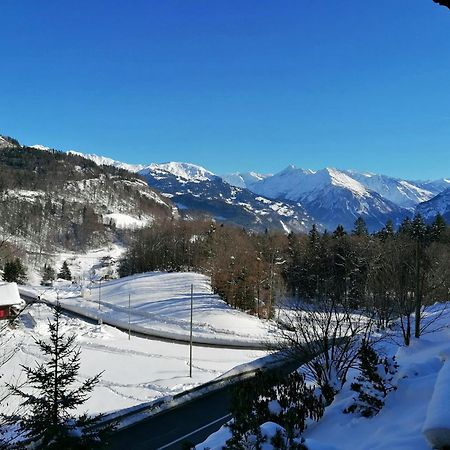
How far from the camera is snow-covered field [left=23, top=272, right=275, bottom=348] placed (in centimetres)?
4788

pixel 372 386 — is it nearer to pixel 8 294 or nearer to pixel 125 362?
pixel 125 362

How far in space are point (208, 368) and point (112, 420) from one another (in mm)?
16807

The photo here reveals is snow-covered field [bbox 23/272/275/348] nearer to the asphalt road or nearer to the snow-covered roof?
the snow-covered roof

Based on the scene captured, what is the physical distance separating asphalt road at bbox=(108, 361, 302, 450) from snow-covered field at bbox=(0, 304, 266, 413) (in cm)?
412

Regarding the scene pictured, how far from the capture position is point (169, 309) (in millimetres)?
57094

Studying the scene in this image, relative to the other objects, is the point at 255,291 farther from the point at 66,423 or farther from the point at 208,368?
the point at 66,423

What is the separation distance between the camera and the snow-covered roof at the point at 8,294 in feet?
153

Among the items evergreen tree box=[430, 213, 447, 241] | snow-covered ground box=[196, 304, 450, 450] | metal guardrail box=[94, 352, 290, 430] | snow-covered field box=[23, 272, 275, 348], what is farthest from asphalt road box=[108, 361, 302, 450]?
evergreen tree box=[430, 213, 447, 241]

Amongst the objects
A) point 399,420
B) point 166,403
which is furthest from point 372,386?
point 166,403

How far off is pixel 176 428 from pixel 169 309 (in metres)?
40.1

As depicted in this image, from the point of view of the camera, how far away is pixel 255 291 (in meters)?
59.2

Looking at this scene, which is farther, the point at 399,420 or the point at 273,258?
the point at 273,258

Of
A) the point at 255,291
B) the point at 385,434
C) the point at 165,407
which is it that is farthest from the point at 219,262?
the point at 385,434

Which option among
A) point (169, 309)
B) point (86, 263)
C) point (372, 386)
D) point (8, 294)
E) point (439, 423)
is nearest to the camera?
point (439, 423)
